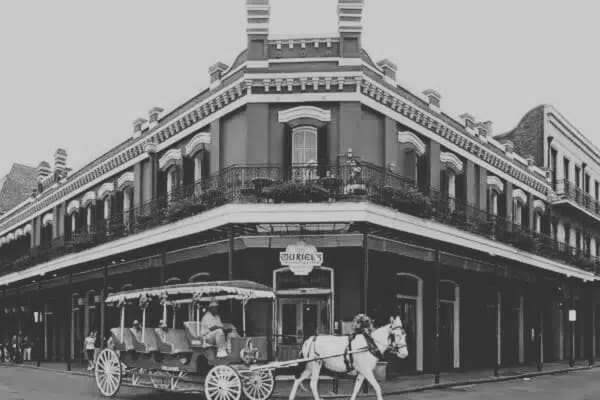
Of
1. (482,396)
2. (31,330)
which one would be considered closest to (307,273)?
(482,396)

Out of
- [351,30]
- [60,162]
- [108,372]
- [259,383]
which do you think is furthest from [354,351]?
[60,162]

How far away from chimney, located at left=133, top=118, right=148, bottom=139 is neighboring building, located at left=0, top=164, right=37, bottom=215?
76.1 feet

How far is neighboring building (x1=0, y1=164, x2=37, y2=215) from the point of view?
4853 centimetres

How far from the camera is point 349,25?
20516 millimetres

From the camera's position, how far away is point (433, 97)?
80.9 feet

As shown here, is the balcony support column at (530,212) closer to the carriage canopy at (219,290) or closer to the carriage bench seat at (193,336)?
the carriage canopy at (219,290)

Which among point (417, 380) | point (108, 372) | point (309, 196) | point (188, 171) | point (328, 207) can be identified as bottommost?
point (417, 380)

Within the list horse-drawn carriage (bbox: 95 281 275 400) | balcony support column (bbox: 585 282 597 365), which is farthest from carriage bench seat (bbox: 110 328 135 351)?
balcony support column (bbox: 585 282 597 365)

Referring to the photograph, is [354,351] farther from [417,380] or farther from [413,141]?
[413,141]

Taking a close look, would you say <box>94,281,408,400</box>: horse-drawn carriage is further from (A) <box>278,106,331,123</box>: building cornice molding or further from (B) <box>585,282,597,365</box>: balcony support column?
(B) <box>585,282,597,365</box>: balcony support column

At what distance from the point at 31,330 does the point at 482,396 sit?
26.4 m

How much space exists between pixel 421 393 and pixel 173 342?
19.2 feet

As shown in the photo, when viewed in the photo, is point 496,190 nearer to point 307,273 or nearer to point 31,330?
point 307,273

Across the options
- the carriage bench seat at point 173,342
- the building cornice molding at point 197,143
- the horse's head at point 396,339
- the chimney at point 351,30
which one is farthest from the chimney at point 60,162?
the horse's head at point 396,339
